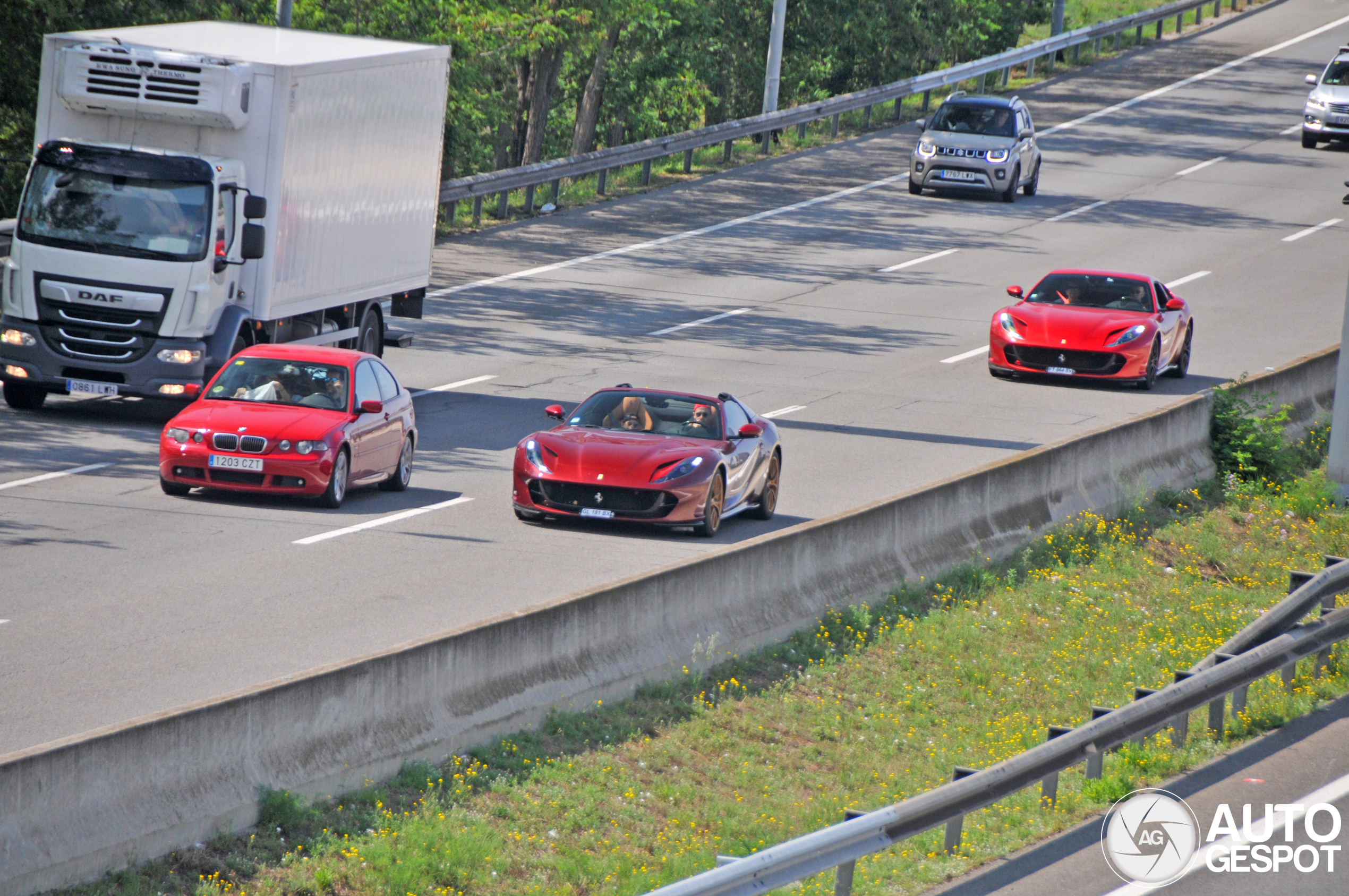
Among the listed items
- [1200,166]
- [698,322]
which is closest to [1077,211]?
[1200,166]

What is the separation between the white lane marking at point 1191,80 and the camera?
46438 mm

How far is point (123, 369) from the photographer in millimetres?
19047

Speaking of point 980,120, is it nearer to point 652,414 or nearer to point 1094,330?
point 1094,330

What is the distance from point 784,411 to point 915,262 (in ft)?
40.2

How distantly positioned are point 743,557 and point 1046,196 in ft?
92.5

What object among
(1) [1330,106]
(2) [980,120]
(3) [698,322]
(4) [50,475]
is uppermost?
(1) [1330,106]

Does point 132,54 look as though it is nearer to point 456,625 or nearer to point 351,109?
point 351,109

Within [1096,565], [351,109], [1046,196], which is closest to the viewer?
[1096,565]

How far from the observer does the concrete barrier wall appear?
812cm

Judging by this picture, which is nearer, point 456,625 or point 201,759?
point 201,759

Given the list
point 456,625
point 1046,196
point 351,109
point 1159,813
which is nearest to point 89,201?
point 351,109

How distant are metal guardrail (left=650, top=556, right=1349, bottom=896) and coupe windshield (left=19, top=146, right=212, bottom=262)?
470 inches

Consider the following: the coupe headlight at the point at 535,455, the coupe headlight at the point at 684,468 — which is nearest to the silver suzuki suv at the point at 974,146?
the coupe headlight at the point at 684,468

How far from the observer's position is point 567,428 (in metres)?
16.3
